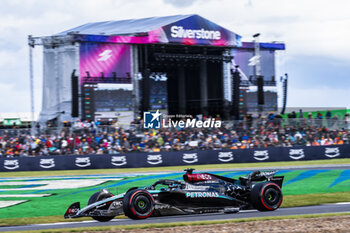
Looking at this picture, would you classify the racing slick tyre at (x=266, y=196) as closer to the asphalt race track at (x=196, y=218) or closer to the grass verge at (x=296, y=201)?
the asphalt race track at (x=196, y=218)

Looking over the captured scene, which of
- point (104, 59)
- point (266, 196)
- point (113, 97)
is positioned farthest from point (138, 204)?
point (104, 59)

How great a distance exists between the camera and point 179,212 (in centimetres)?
873

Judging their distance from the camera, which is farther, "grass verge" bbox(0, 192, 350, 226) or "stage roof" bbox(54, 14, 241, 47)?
"stage roof" bbox(54, 14, 241, 47)

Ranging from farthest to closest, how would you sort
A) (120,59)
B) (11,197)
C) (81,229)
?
(120,59) → (11,197) → (81,229)

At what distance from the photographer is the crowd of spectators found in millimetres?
24594

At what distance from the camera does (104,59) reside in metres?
32.0

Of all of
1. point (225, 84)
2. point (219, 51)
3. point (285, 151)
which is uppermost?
point (219, 51)

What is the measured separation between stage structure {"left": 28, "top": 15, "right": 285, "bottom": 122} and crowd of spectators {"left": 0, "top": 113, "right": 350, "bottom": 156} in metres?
4.83

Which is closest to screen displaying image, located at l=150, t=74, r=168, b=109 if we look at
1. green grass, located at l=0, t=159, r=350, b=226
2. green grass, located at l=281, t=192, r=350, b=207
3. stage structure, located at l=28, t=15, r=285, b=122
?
stage structure, located at l=28, t=15, r=285, b=122

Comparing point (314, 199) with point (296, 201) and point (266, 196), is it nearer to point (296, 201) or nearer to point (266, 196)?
point (296, 201)

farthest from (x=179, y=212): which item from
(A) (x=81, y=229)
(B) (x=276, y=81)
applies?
(B) (x=276, y=81)

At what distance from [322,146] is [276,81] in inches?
474

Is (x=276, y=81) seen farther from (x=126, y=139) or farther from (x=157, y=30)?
(x=126, y=139)

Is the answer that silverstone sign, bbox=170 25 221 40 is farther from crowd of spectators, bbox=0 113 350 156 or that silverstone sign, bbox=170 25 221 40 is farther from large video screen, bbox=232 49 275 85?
crowd of spectators, bbox=0 113 350 156
